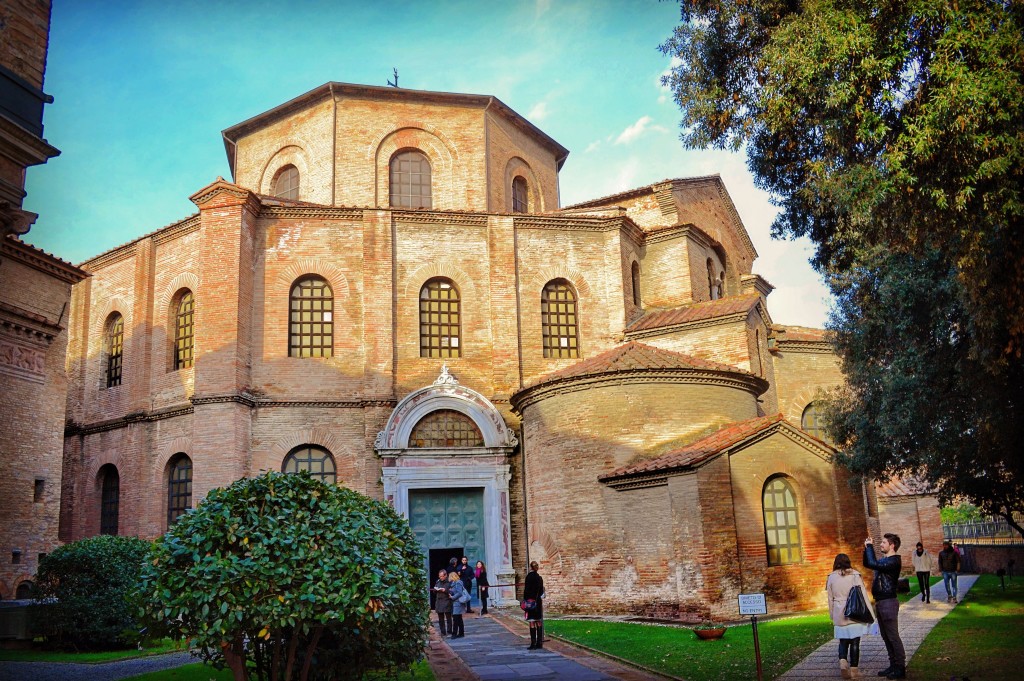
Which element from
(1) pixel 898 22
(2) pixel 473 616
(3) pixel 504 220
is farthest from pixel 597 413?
(1) pixel 898 22

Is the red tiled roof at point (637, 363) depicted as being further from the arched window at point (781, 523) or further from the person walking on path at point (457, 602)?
the person walking on path at point (457, 602)

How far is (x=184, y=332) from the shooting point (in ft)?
71.5

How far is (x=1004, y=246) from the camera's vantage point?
914cm

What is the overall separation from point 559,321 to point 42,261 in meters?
12.7

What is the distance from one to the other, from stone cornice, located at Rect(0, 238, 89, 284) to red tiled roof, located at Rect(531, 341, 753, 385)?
11539mm

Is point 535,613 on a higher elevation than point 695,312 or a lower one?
lower

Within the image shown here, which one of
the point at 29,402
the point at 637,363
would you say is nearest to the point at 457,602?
the point at 637,363

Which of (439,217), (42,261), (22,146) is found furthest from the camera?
(439,217)

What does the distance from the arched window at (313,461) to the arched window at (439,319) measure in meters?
3.55

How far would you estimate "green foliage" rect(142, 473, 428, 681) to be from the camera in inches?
276

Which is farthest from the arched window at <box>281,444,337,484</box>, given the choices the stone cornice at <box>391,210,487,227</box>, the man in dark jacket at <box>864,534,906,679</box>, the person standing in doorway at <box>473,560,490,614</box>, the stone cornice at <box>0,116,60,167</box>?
the man in dark jacket at <box>864,534,906,679</box>

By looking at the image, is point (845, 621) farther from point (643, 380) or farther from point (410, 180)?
point (410, 180)

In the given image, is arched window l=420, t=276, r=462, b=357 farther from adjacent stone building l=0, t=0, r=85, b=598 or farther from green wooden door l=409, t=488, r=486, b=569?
adjacent stone building l=0, t=0, r=85, b=598

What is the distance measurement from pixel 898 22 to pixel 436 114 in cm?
1738
